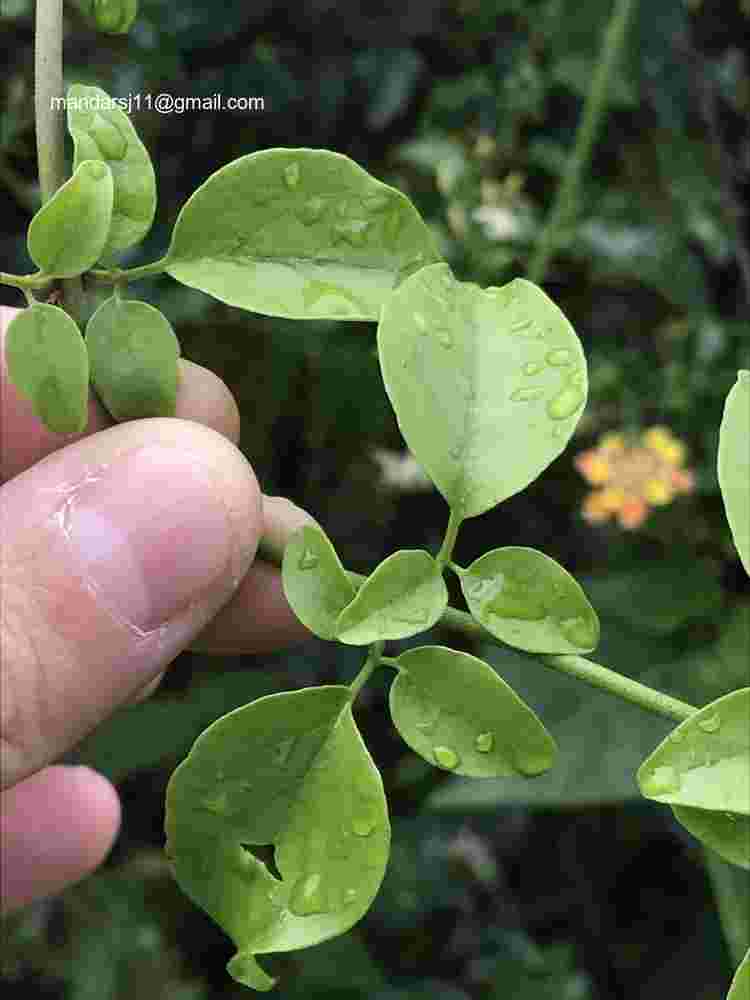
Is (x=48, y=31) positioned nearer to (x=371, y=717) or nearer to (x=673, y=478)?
(x=673, y=478)

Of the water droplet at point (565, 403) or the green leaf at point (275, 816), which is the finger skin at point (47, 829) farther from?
the water droplet at point (565, 403)

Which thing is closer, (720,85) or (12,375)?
(12,375)

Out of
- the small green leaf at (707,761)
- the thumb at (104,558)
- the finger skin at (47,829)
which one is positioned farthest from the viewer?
the finger skin at (47,829)

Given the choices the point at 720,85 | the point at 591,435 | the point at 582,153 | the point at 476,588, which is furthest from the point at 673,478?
the point at 476,588

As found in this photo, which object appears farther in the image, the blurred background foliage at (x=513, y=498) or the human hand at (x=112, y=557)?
the blurred background foliage at (x=513, y=498)

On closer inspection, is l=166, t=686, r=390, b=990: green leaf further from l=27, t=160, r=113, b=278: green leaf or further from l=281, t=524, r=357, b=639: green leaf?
l=27, t=160, r=113, b=278: green leaf

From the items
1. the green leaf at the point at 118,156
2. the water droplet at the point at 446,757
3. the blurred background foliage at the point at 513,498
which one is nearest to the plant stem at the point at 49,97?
the green leaf at the point at 118,156

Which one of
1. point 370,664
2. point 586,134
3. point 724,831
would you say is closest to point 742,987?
point 724,831
